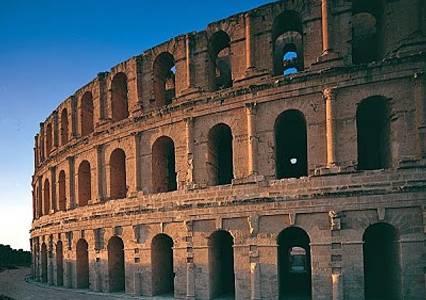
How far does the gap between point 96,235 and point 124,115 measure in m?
6.51

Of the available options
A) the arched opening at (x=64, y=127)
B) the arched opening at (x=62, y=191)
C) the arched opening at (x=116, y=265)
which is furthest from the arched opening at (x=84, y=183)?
the arched opening at (x=116, y=265)

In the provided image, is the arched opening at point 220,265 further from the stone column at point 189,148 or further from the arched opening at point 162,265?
the stone column at point 189,148

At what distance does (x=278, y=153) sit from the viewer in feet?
52.8

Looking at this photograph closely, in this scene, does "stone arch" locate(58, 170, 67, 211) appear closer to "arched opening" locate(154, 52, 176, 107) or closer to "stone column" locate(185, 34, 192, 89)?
"arched opening" locate(154, 52, 176, 107)

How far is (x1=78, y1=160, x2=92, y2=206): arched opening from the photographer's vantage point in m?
20.5

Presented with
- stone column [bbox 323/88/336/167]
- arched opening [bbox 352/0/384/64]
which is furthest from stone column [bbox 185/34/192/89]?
arched opening [bbox 352/0/384/64]

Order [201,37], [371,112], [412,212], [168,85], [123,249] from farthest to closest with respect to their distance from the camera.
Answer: [168,85]
[123,249]
[201,37]
[371,112]
[412,212]

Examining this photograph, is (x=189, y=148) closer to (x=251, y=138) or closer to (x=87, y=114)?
(x=251, y=138)

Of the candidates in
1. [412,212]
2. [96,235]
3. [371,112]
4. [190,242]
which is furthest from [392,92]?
[96,235]

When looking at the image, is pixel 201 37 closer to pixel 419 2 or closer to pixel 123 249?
pixel 419 2

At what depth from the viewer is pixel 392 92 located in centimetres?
1270

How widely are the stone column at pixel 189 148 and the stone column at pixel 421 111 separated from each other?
28.0 feet

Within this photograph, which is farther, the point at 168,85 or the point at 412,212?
the point at 168,85

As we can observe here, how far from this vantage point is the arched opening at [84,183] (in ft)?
67.2
